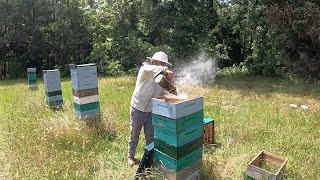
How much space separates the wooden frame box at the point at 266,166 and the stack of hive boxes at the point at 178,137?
0.63m

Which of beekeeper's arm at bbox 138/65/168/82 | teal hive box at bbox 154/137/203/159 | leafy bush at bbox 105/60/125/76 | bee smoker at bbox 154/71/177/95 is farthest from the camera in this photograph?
leafy bush at bbox 105/60/125/76

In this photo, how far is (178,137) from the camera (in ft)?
11.0

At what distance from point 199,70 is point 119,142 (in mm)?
9656

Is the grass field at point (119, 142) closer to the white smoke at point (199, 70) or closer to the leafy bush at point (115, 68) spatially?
the white smoke at point (199, 70)

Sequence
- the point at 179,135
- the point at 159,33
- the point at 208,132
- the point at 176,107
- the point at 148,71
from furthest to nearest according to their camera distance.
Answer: the point at 159,33 → the point at 208,132 → the point at 148,71 → the point at 179,135 → the point at 176,107

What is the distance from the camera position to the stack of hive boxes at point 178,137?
3336mm

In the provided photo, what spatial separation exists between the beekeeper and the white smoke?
7.50 m

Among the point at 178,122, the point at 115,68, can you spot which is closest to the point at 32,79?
the point at 115,68

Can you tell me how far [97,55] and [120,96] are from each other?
7148 mm

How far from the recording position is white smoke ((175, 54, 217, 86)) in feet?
40.5

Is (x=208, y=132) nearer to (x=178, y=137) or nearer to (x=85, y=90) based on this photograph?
(x=178, y=137)

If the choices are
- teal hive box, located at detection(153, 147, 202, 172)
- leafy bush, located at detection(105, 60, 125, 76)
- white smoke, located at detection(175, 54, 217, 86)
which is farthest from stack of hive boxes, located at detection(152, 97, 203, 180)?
leafy bush, located at detection(105, 60, 125, 76)

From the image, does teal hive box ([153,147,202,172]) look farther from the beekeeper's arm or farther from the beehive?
the beehive

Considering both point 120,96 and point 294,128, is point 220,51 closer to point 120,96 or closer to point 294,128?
point 120,96
